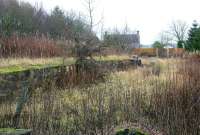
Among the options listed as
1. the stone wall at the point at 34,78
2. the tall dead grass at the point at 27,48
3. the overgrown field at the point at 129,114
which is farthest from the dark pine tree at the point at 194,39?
the overgrown field at the point at 129,114

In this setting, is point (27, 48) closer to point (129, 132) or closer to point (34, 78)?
point (34, 78)

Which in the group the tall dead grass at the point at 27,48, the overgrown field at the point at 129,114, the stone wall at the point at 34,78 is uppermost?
the tall dead grass at the point at 27,48

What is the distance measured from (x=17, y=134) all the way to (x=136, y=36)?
115ft

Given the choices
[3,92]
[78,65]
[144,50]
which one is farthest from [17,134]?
[144,50]

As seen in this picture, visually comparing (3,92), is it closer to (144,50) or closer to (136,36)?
(144,50)

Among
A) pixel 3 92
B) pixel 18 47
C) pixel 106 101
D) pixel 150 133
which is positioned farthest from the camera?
pixel 18 47

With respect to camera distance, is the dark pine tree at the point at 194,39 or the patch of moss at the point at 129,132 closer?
the patch of moss at the point at 129,132

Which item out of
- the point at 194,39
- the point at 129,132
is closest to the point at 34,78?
the point at 129,132

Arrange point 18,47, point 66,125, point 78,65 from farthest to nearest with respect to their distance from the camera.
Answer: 1. point 18,47
2. point 78,65
3. point 66,125

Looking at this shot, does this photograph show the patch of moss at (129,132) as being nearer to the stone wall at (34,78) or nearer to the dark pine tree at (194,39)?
the stone wall at (34,78)

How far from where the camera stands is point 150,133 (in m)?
2.98

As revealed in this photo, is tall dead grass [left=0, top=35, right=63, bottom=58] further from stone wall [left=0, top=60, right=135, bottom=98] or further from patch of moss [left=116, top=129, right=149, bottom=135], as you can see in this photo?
patch of moss [left=116, top=129, right=149, bottom=135]

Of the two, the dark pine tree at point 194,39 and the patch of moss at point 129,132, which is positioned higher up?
the dark pine tree at point 194,39

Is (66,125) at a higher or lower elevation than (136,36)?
lower
